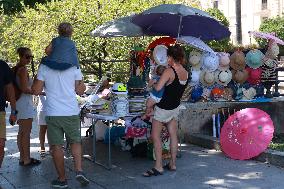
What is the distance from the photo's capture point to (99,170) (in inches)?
259

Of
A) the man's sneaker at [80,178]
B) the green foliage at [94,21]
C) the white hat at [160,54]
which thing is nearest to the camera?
the man's sneaker at [80,178]

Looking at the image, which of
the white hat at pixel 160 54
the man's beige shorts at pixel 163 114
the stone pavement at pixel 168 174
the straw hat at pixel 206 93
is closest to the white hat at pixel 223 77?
the straw hat at pixel 206 93

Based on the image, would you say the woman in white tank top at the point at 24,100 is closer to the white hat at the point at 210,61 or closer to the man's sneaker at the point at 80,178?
the man's sneaker at the point at 80,178

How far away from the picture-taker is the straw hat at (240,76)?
829 cm

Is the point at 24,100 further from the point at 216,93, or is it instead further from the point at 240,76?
the point at 240,76

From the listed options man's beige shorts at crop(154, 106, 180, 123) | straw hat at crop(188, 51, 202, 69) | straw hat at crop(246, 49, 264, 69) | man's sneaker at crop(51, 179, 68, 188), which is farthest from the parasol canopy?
man's sneaker at crop(51, 179, 68, 188)

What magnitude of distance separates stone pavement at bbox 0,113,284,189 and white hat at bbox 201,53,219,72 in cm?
148

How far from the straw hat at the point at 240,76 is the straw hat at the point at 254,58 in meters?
0.18

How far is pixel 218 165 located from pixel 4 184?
2.86m

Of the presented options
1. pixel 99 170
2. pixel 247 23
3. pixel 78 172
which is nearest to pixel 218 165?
pixel 99 170

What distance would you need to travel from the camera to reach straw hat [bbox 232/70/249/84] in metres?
8.29

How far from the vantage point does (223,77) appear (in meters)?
8.17

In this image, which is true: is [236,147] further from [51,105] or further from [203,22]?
[51,105]

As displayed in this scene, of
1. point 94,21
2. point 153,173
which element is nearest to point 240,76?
point 153,173
